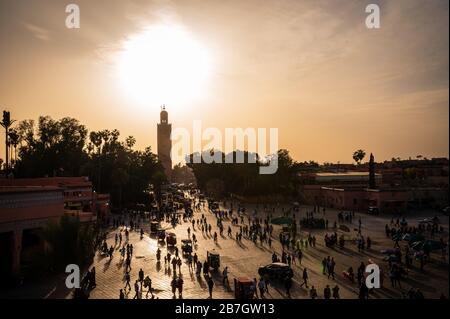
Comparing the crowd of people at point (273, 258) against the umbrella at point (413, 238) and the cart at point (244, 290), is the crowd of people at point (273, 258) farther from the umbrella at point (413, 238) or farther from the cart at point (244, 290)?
the umbrella at point (413, 238)

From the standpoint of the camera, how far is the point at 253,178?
2788 inches

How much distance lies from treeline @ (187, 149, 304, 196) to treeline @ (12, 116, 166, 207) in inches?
577

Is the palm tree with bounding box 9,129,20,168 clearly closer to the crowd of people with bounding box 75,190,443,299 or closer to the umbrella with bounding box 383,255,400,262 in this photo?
the crowd of people with bounding box 75,190,443,299

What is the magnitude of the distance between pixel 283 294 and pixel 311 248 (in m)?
11.4

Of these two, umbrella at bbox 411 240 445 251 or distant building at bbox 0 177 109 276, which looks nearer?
distant building at bbox 0 177 109 276

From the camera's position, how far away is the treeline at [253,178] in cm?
6988

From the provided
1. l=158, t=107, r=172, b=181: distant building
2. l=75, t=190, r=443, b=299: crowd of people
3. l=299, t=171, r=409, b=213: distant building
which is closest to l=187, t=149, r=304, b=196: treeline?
l=299, t=171, r=409, b=213: distant building

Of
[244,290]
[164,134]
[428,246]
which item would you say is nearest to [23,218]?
[244,290]

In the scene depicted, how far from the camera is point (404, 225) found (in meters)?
39.1

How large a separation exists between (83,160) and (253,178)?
29.6m

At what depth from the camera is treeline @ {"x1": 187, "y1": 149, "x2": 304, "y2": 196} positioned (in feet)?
229

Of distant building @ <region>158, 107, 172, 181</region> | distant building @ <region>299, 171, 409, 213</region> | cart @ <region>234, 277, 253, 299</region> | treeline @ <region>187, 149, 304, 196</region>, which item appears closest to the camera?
cart @ <region>234, 277, 253, 299</region>

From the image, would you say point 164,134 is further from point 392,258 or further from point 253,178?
point 392,258
